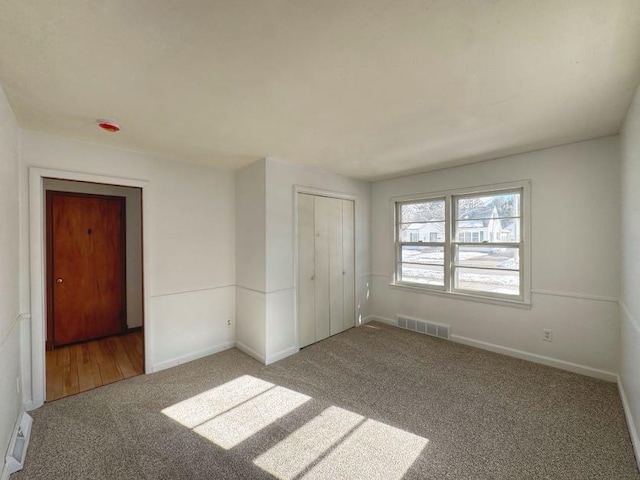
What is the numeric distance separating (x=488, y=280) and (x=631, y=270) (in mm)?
1552

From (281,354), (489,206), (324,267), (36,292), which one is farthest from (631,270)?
(36,292)

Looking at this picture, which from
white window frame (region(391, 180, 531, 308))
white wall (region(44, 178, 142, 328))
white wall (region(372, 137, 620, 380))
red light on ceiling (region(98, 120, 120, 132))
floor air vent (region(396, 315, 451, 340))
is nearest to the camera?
red light on ceiling (region(98, 120, 120, 132))

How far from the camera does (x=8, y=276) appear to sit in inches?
74.9

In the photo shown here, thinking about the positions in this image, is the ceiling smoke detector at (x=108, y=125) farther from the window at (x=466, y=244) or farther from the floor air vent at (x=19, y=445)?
the window at (x=466, y=244)

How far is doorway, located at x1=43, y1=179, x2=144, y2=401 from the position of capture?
359 cm

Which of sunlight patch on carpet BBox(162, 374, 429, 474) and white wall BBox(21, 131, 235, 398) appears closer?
sunlight patch on carpet BBox(162, 374, 429, 474)

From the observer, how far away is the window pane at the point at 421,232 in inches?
159

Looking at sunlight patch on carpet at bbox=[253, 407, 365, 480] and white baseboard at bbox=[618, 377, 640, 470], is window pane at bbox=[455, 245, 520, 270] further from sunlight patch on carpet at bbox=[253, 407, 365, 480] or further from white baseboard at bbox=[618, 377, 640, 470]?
sunlight patch on carpet at bbox=[253, 407, 365, 480]

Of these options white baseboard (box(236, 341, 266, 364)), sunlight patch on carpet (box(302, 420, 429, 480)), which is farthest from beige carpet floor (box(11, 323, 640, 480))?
white baseboard (box(236, 341, 266, 364))

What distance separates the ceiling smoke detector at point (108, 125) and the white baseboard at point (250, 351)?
2665 millimetres

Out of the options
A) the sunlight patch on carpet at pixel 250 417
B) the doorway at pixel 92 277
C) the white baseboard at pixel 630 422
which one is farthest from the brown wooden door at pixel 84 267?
the white baseboard at pixel 630 422

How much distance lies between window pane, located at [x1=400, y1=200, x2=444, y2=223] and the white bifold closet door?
0.83 meters

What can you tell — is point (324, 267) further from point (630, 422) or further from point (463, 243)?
point (630, 422)

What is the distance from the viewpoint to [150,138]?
259cm
